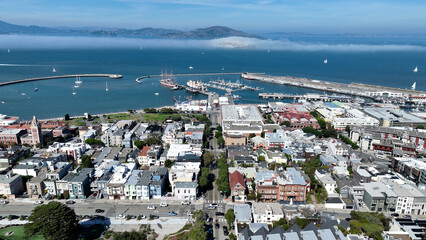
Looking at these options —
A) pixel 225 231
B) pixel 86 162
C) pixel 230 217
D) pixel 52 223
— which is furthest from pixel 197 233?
pixel 86 162

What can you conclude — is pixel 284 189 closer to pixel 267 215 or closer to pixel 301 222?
pixel 267 215

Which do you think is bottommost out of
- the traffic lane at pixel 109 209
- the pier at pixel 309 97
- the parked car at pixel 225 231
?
the traffic lane at pixel 109 209

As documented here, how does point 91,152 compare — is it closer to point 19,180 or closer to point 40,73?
point 19,180

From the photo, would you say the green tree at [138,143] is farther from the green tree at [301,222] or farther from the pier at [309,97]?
the pier at [309,97]

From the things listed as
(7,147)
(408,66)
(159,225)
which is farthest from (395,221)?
(408,66)

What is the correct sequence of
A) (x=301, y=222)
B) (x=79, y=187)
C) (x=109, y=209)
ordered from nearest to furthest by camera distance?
1. (x=301, y=222)
2. (x=109, y=209)
3. (x=79, y=187)

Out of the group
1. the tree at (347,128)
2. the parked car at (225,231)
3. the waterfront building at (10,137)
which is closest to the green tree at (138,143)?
the waterfront building at (10,137)

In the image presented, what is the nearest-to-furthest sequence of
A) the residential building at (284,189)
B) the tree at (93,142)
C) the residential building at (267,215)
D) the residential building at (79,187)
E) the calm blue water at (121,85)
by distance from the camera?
the residential building at (267,215), the residential building at (284,189), the residential building at (79,187), the tree at (93,142), the calm blue water at (121,85)

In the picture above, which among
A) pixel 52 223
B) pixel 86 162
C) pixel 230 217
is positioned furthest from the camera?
pixel 86 162

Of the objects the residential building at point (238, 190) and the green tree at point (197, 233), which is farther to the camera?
the residential building at point (238, 190)
